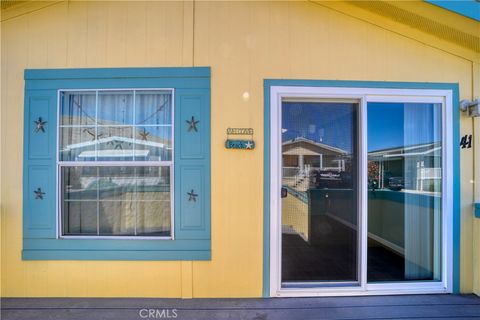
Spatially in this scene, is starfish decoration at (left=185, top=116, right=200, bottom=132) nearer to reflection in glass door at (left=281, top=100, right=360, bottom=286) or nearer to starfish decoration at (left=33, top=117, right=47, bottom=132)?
reflection in glass door at (left=281, top=100, right=360, bottom=286)

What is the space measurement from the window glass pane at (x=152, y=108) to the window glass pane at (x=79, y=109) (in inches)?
19.9

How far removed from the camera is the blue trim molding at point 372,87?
2.74 meters

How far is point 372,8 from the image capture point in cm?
270

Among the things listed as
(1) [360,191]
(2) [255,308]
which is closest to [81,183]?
(2) [255,308]

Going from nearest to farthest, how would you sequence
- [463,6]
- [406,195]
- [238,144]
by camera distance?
1. [463,6]
2. [238,144]
3. [406,195]

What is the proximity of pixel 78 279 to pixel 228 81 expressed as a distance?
269cm

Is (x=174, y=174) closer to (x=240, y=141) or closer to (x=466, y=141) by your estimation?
(x=240, y=141)

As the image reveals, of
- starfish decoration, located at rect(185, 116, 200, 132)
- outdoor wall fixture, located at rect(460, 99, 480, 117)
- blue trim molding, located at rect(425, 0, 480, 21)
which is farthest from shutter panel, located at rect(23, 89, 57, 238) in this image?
outdoor wall fixture, located at rect(460, 99, 480, 117)

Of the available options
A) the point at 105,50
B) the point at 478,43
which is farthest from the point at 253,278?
the point at 478,43

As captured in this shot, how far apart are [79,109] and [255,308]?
2840mm

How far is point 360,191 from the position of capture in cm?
283

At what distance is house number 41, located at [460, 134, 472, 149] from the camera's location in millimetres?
2842

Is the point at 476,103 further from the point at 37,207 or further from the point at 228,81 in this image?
the point at 37,207

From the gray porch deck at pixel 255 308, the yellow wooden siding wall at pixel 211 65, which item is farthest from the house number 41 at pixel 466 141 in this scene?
the gray porch deck at pixel 255 308
